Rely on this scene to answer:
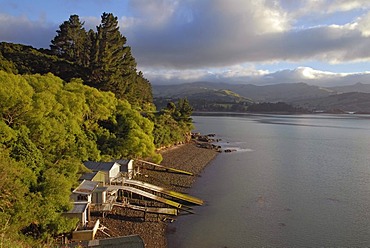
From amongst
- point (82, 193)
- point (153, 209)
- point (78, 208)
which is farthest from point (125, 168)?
point (78, 208)

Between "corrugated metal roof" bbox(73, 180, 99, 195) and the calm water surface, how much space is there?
641 centimetres

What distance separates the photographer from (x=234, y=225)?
23906 mm

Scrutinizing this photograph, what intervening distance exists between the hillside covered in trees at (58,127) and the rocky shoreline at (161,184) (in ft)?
9.02

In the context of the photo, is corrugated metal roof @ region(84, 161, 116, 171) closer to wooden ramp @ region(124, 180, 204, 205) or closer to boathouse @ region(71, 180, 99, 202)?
wooden ramp @ region(124, 180, 204, 205)

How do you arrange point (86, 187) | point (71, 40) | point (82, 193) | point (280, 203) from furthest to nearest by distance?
point (71, 40) → point (280, 203) → point (86, 187) → point (82, 193)

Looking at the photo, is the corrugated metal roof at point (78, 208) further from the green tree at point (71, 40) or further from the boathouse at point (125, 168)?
the green tree at point (71, 40)

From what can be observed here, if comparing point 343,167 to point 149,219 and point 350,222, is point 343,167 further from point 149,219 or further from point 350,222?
point 149,219

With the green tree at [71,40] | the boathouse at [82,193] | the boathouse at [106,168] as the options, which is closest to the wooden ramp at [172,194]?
the boathouse at [106,168]

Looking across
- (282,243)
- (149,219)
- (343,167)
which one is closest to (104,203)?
(149,219)

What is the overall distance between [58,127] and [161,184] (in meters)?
14.1

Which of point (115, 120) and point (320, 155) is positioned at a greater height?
point (115, 120)

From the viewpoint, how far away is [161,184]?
33.2 m

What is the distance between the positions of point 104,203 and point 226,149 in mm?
38232

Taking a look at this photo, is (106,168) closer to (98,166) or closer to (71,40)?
(98,166)
